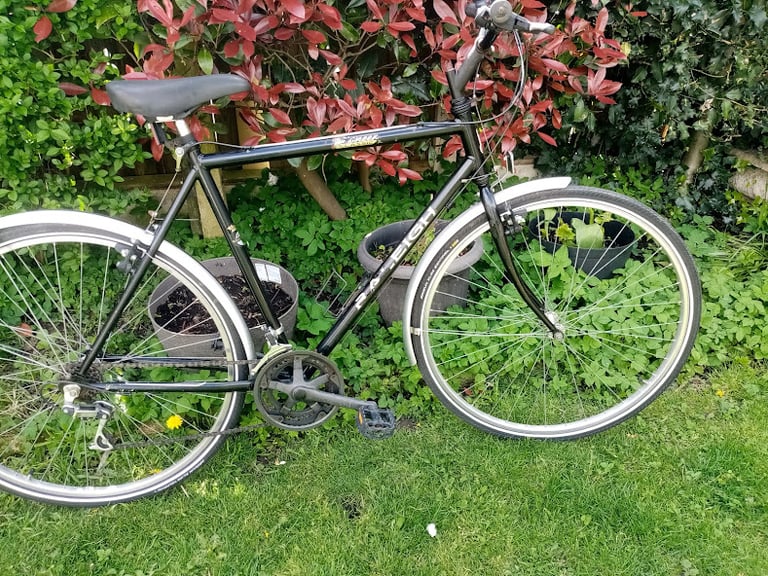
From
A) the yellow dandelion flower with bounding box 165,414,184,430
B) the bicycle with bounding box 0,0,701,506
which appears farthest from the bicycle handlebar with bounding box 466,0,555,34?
the yellow dandelion flower with bounding box 165,414,184,430

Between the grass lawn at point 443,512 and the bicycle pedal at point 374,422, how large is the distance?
0.86 ft

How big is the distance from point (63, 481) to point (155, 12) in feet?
5.95

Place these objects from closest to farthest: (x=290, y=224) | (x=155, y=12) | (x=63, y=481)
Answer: (x=155, y=12), (x=63, y=481), (x=290, y=224)

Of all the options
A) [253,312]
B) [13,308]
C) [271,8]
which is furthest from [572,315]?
[13,308]

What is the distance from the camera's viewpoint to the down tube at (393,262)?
1.95 meters

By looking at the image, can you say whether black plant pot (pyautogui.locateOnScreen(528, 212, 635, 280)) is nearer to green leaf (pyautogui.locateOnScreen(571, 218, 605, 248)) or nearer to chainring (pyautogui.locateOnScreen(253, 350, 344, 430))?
green leaf (pyautogui.locateOnScreen(571, 218, 605, 248))

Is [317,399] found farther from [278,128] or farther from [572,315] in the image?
[572,315]

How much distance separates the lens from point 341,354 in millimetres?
2672

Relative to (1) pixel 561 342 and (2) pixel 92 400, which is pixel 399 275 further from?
(2) pixel 92 400

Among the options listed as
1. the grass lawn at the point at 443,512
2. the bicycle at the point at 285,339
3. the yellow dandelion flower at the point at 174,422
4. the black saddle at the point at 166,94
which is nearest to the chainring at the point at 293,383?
the bicycle at the point at 285,339

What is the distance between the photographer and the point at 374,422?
7.04 feet

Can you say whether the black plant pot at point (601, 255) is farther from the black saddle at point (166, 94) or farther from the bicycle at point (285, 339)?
the black saddle at point (166, 94)

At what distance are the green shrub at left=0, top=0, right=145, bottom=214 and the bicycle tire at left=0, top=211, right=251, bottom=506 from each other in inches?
12.1

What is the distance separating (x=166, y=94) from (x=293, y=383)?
105 cm
